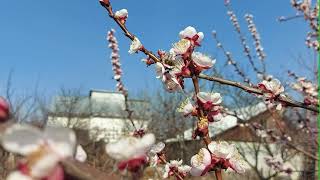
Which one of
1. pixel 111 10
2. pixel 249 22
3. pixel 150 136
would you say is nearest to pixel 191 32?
pixel 111 10

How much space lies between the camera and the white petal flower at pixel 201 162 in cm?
157

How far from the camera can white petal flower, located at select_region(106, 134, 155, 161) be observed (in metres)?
0.69

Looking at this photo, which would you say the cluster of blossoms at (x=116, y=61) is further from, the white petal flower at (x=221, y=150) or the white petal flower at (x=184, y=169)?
the white petal flower at (x=221, y=150)

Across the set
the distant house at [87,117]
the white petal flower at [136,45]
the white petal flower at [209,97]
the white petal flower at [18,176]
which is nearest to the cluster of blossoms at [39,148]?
the white petal flower at [18,176]

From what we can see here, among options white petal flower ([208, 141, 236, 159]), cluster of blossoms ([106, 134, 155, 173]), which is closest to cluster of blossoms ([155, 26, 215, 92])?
white petal flower ([208, 141, 236, 159])

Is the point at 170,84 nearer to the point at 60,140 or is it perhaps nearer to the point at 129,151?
the point at 129,151

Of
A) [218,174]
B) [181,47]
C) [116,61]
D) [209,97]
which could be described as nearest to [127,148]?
[218,174]

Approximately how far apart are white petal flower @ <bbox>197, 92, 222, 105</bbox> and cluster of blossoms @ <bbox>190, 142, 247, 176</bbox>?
0.23 metres

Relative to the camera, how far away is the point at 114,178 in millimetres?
648

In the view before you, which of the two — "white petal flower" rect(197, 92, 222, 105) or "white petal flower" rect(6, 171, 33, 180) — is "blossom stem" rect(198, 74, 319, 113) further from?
"white petal flower" rect(6, 171, 33, 180)

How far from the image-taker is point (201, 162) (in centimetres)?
159

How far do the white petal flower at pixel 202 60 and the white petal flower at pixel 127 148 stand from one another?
45.0 inches

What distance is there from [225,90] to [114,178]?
68.6ft

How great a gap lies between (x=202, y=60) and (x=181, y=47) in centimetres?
12
